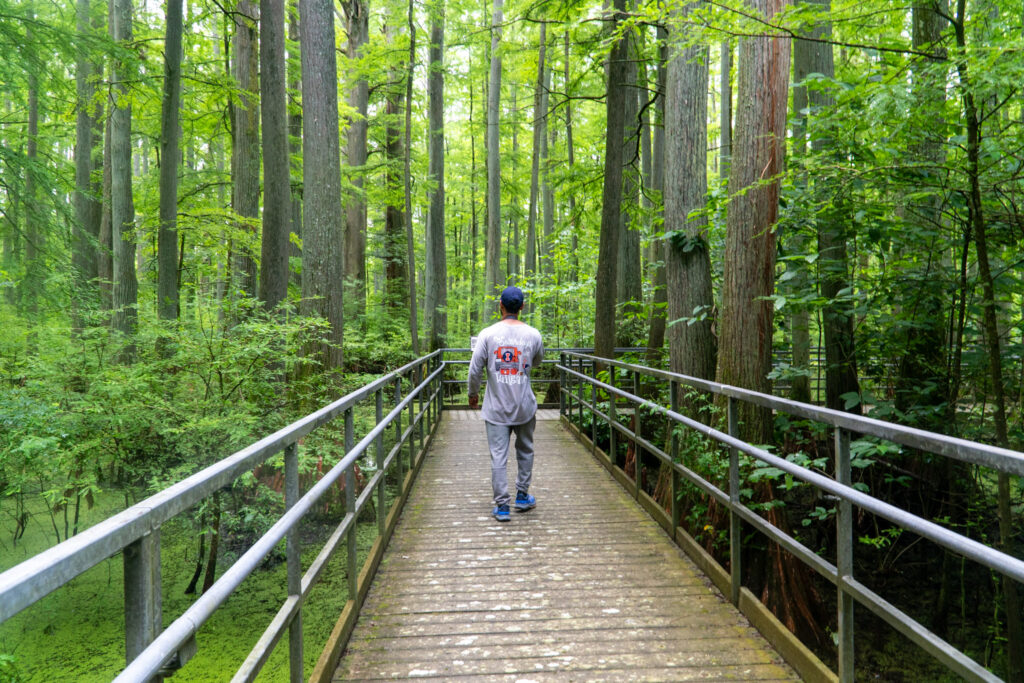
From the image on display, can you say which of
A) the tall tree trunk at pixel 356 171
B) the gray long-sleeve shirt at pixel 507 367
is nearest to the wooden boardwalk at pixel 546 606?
the gray long-sleeve shirt at pixel 507 367

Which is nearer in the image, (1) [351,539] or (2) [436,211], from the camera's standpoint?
(1) [351,539]

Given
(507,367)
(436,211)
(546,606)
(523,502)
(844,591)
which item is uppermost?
(436,211)

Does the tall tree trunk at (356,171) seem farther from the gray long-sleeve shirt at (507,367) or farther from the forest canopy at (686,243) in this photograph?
the gray long-sleeve shirt at (507,367)

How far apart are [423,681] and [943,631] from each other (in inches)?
204

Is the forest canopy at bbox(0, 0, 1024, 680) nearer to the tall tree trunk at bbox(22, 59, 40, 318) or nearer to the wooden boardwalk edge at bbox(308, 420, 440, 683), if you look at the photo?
the tall tree trunk at bbox(22, 59, 40, 318)

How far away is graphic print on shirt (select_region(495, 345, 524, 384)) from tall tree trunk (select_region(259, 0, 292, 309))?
5.37 meters

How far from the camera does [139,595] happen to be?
1284mm

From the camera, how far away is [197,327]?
6684mm

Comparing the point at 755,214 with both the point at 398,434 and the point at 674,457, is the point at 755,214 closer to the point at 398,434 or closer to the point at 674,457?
the point at 674,457

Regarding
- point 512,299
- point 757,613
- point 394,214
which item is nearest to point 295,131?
point 394,214

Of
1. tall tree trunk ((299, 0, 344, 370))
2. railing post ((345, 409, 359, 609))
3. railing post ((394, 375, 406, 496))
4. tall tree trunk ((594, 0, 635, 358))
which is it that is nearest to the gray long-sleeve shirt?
railing post ((394, 375, 406, 496))

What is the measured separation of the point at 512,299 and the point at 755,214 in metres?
2.19

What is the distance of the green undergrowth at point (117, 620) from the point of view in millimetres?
5637

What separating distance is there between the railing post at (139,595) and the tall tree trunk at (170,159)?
381 inches
